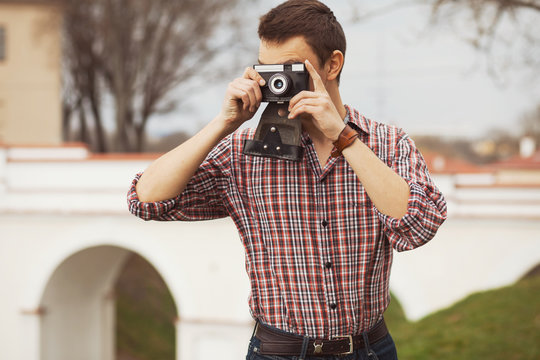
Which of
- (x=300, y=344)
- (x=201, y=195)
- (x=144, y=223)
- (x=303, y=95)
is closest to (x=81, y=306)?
(x=144, y=223)

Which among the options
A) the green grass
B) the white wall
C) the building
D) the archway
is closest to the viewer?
the green grass

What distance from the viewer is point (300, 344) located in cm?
185

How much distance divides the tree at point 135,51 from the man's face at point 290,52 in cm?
1881

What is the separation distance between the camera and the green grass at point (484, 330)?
883cm

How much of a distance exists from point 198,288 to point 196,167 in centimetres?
1138

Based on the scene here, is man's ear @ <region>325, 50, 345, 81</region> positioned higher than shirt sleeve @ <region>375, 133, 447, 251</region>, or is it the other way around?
man's ear @ <region>325, 50, 345, 81</region>

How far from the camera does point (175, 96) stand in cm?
2175

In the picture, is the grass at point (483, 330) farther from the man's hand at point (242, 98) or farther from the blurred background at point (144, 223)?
the man's hand at point (242, 98)

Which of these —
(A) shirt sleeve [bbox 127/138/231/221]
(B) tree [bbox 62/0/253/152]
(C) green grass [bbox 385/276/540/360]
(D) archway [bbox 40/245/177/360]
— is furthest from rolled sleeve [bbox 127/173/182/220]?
(B) tree [bbox 62/0/253/152]

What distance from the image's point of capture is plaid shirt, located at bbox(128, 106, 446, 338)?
185cm

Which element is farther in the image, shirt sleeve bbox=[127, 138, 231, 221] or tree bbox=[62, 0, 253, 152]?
tree bbox=[62, 0, 253, 152]

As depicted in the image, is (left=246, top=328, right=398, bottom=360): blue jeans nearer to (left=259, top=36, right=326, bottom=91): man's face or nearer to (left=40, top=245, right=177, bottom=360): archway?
(left=259, top=36, right=326, bottom=91): man's face

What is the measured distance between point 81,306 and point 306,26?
1528 centimetres

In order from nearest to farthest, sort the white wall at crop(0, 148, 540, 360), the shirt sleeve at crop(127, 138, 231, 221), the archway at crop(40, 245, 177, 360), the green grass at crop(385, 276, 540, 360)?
the shirt sleeve at crop(127, 138, 231, 221) < the green grass at crop(385, 276, 540, 360) < the white wall at crop(0, 148, 540, 360) < the archway at crop(40, 245, 177, 360)
